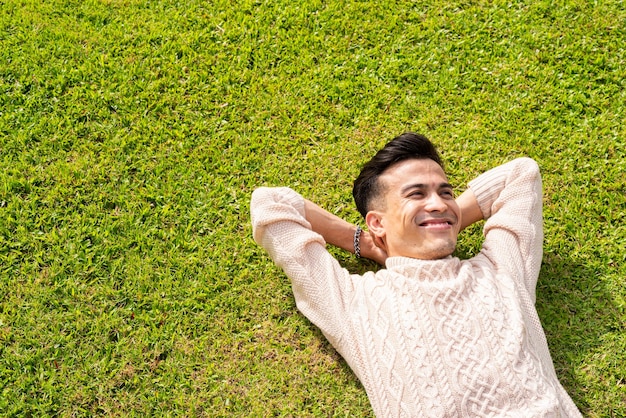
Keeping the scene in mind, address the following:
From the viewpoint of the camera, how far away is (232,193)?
535 centimetres

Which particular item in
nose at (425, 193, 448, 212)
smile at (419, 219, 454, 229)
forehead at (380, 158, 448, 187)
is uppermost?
forehead at (380, 158, 448, 187)

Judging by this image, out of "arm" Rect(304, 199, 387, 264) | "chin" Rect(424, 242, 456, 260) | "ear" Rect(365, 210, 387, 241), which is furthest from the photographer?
"arm" Rect(304, 199, 387, 264)

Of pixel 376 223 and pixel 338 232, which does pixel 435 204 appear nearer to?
pixel 376 223

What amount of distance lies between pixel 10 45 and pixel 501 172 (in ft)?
14.7

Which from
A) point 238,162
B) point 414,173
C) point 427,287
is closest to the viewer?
point 427,287

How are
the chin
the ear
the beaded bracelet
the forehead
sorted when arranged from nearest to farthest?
the chin < the forehead < the ear < the beaded bracelet

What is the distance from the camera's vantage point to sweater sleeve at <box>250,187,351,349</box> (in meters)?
4.39

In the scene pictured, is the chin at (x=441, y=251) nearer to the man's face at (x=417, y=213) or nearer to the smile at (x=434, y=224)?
the man's face at (x=417, y=213)

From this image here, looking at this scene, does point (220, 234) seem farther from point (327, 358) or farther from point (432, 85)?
point (432, 85)

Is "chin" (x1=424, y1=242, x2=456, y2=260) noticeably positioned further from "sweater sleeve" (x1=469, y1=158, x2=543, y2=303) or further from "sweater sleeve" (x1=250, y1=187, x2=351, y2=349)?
"sweater sleeve" (x1=250, y1=187, x2=351, y2=349)

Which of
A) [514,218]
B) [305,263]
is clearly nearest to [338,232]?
[305,263]

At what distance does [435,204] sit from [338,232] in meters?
0.86

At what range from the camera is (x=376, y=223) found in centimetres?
467

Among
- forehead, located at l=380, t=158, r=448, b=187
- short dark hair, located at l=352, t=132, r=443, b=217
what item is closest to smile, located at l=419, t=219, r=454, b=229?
forehead, located at l=380, t=158, r=448, b=187
